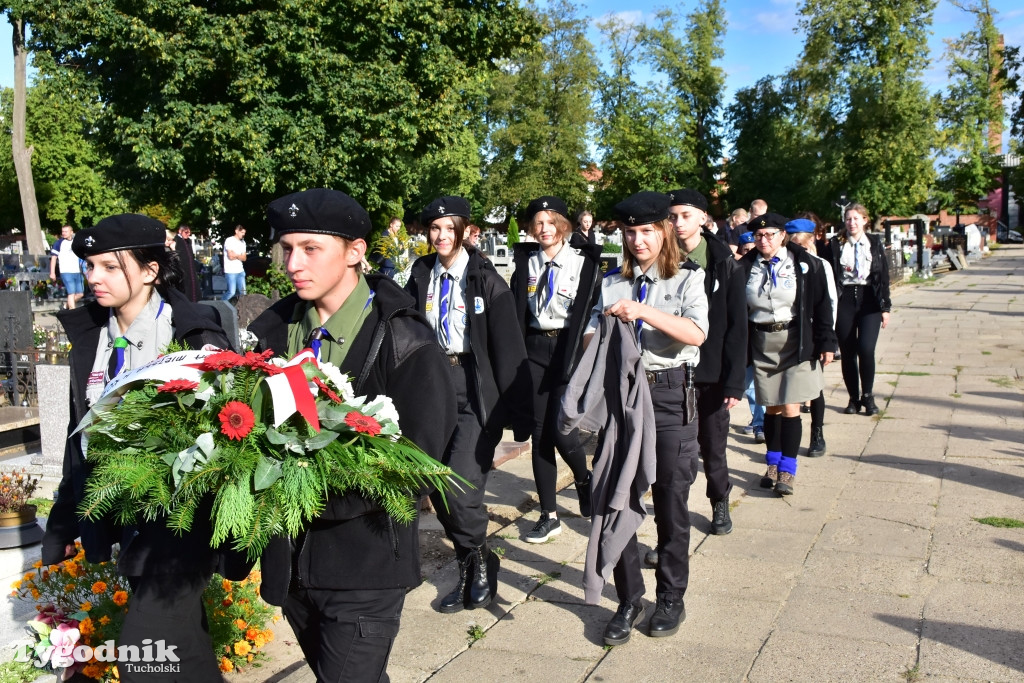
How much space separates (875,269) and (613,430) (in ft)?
17.9

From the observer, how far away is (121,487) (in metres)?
2.28

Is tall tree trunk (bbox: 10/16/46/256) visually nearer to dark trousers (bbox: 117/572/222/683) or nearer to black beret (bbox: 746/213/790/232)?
black beret (bbox: 746/213/790/232)

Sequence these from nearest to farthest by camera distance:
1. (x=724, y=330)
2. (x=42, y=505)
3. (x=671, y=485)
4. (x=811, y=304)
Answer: (x=671, y=485)
(x=724, y=330)
(x=42, y=505)
(x=811, y=304)

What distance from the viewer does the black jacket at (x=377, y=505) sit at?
2.51 metres

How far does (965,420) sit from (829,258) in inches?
76.3

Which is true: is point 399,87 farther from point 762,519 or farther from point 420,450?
point 420,450

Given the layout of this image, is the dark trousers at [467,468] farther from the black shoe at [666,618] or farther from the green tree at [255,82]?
the green tree at [255,82]

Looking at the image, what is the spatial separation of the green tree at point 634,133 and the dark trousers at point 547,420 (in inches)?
1772

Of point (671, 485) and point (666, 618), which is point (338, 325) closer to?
point (671, 485)

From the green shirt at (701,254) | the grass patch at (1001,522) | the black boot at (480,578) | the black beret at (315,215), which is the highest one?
the black beret at (315,215)

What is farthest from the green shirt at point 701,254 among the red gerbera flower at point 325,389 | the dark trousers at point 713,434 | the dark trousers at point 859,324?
the dark trousers at point 859,324

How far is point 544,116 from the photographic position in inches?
1827

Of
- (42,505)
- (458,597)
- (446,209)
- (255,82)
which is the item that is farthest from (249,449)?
(255,82)

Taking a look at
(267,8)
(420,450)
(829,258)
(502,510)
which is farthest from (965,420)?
(267,8)
